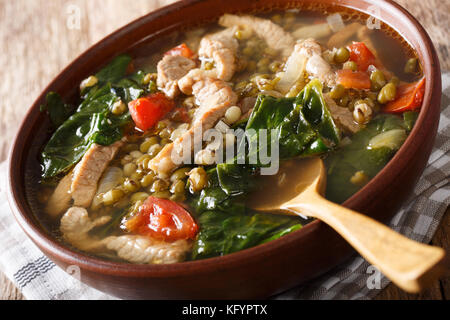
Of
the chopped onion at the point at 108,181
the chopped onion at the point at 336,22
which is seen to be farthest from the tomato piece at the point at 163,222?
the chopped onion at the point at 336,22

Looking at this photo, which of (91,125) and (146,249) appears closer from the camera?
(146,249)

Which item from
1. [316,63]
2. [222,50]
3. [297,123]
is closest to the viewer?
[297,123]

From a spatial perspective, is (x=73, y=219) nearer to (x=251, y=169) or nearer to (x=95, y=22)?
(x=251, y=169)

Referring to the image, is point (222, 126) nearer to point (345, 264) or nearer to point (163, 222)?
point (163, 222)

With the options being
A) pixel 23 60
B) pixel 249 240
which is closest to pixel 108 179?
pixel 249 240

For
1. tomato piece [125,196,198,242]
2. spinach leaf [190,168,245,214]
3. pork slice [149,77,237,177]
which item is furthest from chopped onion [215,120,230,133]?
tomato piece [125,196,198,242]

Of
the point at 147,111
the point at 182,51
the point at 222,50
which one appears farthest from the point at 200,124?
the point at 182,51

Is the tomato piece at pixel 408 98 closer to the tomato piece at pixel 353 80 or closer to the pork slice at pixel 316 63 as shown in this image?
the tomato piece at pixel 353 80
